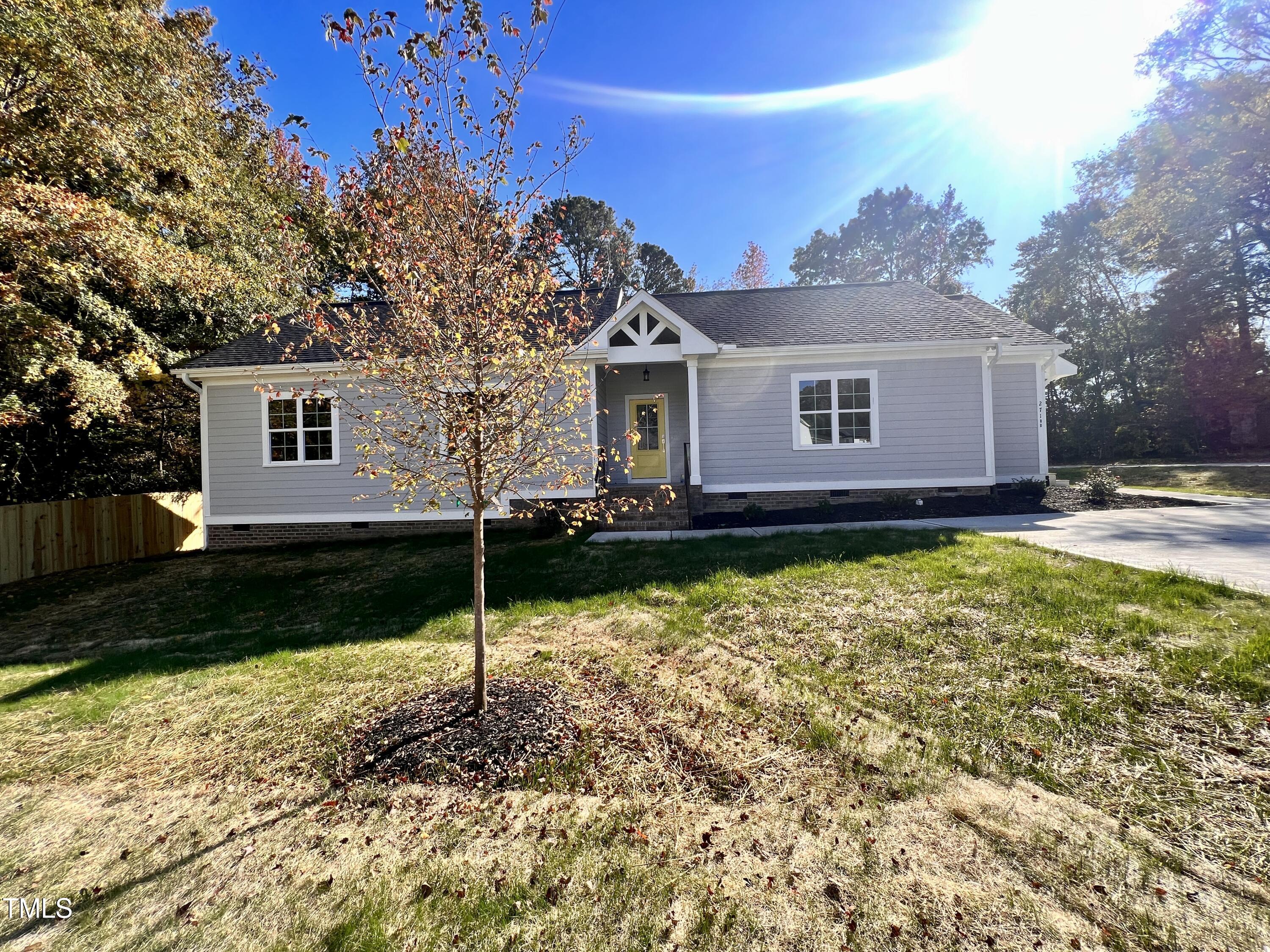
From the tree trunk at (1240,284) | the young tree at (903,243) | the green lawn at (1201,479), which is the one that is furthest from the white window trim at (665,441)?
the young tree at (903,243)

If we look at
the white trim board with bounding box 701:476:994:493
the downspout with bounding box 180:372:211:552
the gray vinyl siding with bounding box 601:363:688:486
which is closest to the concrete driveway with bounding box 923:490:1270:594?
the white trim board with bounding box 701:476:994:493

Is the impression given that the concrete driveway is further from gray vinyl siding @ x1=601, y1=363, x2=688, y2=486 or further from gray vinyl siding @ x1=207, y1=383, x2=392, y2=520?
gray vinyl siding @ x1=207, y1=383, x2=392, y2=520

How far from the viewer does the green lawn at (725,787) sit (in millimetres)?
1906

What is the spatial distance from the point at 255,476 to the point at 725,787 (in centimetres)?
1198

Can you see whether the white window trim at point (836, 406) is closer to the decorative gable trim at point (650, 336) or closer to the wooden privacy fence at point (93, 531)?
the decorative gable trim at point (650, 336)

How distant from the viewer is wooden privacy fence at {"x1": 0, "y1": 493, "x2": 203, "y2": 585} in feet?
32.6

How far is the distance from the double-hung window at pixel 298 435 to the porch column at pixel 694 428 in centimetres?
729

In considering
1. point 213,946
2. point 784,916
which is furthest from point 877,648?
point 213,946

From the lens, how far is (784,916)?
1871 mm

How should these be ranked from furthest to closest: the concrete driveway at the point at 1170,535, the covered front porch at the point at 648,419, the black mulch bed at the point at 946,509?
the covered front porch at the point at 648,419 → the black mulch bed at the point at 946,509 → the concrete driveway at the point at 1170,535

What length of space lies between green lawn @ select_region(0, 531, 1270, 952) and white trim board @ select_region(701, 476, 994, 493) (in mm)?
5157

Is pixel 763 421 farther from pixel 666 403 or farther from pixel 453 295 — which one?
pixel 453 295

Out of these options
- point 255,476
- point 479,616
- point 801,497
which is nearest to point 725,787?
point 479,616

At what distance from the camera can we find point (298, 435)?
35.2 ft
